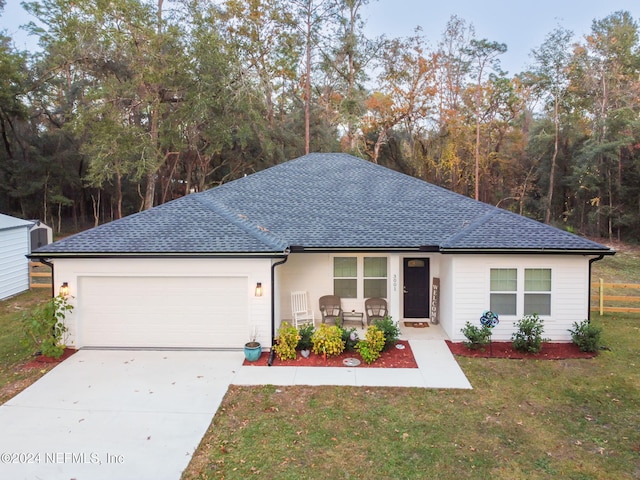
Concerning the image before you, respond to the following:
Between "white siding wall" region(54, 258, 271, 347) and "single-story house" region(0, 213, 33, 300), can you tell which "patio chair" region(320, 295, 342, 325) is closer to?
"white siding wall" region(54, 258, 271, 347)

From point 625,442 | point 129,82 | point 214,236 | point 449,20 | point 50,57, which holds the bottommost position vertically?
point 625,442

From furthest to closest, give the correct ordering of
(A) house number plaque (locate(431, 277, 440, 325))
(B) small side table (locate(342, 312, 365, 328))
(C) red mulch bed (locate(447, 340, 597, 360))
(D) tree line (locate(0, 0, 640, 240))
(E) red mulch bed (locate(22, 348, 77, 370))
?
(D) tree line (locate(0, 0, 640, 240)) → (A) house number plaque (locate(431, 277, 440, 325)) → (B) small side table (locate(342, 312, 365, 328)) → (C) red mulch bed (locate(447, 340, 597, 360)) → (E) red mulch bed (locate(22, 348, 77, 370))

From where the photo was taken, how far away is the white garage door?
376 inches

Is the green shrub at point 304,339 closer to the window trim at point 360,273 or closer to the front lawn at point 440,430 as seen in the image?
the front lawn at point 440,430

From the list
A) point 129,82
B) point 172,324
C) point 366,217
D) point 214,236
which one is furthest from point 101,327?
point 129,82

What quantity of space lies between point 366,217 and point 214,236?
14.2ft

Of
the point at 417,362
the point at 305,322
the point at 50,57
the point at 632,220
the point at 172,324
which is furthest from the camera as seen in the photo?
the point at 50,57

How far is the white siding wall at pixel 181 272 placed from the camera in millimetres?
9320

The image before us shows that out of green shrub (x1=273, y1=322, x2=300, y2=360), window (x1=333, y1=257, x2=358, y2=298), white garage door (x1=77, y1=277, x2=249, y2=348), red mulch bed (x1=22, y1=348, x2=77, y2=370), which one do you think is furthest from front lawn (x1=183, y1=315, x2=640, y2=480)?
red mulch bed (x1=22, y1=348, x2=77, y2=370)

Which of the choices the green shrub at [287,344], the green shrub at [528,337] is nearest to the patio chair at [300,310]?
the green shrub at [287,344]

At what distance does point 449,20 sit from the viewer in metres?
30.3

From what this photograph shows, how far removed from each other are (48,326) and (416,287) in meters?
9.08

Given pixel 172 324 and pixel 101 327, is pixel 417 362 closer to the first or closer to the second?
pixel 172 324
